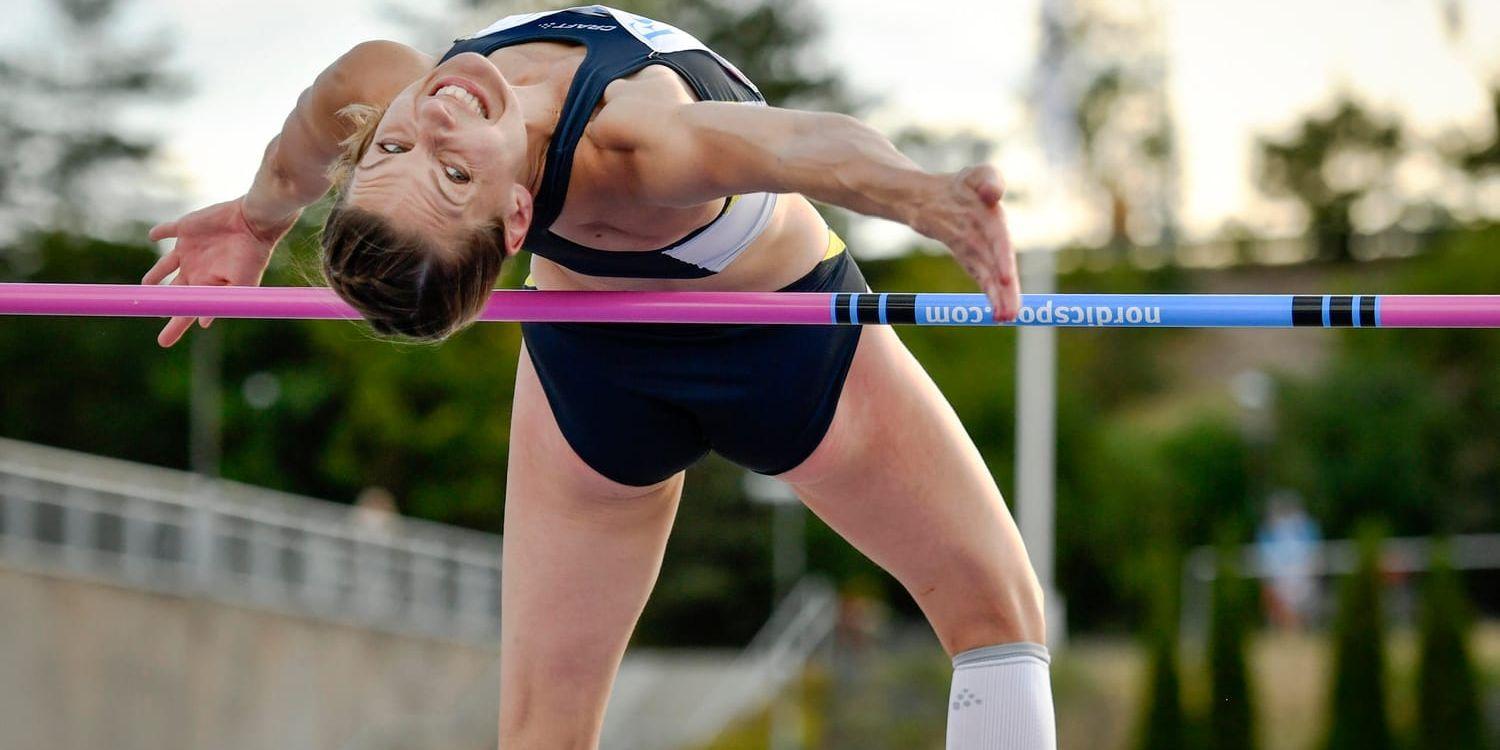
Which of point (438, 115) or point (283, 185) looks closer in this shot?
point (438, 115)

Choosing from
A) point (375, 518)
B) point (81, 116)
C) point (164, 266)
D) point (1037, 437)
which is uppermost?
point (81, 116)

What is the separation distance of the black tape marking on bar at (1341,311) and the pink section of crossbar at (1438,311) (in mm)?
39

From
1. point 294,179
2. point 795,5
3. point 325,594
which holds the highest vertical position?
point 795,5

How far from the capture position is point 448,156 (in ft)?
7.87

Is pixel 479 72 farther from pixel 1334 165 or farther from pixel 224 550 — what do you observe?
pixel 1334 165

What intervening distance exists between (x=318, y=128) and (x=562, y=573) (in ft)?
2.48

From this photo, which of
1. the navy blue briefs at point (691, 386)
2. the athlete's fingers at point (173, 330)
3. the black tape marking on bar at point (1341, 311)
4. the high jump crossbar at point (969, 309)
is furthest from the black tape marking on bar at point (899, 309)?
the athlete's fingers at point (173, 330)

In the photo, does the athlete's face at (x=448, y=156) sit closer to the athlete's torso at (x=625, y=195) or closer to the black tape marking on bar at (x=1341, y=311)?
the athlete's torso at (x=625, y=195)

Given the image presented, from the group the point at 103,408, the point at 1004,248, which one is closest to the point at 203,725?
the point at 103,408

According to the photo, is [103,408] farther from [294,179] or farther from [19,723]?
[294,179]

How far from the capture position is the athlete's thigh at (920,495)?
9.45 feet

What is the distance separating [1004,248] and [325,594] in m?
13.2

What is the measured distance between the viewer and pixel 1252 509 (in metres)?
21.8

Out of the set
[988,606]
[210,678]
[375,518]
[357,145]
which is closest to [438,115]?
[357,145]
